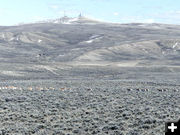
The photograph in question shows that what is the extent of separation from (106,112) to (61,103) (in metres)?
4.21

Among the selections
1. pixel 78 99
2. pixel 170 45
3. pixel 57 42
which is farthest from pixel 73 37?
pixel 78 99

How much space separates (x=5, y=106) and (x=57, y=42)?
12368 centimetres

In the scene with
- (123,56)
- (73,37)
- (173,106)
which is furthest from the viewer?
(73,37)

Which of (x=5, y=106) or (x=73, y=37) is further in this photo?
(x=73, y=37)

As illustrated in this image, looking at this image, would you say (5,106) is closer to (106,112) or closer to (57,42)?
(106,112)

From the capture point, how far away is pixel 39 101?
23438 mm

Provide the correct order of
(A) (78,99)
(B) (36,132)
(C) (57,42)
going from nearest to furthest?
(B) (36,132) → (A) (78,99) → (C) (57,42)

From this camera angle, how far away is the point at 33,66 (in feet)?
247

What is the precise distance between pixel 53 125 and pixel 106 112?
3453 mm

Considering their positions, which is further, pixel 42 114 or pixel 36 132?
pixel 42 114

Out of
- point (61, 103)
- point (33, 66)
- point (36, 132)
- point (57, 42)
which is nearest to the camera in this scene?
point (36, 132)

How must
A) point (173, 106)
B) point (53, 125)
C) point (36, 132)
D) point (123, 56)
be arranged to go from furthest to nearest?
point (123, 56) → point (173, 106) → point (53, 125) → point (36, 132)

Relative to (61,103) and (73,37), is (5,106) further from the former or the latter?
(73,37)

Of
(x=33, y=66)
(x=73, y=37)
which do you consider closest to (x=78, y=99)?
(x=33, y=66)
